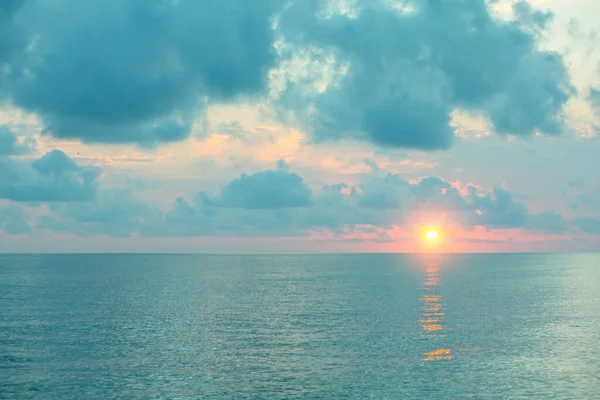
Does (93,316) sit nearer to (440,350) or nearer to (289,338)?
(289,338)

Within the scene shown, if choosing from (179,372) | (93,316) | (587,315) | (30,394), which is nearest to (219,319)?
(93,316)

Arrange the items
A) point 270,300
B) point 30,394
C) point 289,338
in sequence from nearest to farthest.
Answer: point 30,394 < point 289,338 < point 270,300

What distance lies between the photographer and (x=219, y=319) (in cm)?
10562

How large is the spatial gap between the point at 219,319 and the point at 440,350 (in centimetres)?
4393

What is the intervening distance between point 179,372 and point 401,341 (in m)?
33.1

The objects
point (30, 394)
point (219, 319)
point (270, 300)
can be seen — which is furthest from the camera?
point (270, 300)

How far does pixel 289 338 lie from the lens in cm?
8288

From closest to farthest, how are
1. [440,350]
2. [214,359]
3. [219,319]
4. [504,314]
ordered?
[214,359], [440,350], [219,319], [504,314]

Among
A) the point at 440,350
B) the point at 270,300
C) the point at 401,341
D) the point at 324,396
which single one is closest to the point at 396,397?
the point at 324,396

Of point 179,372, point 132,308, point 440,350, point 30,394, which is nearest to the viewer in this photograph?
point 30,394

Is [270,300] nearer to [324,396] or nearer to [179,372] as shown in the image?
[179,372]

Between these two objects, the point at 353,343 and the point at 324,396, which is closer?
the point at 324,396

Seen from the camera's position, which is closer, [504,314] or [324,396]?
[324,396]

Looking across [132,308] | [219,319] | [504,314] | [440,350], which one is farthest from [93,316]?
[504,314]
